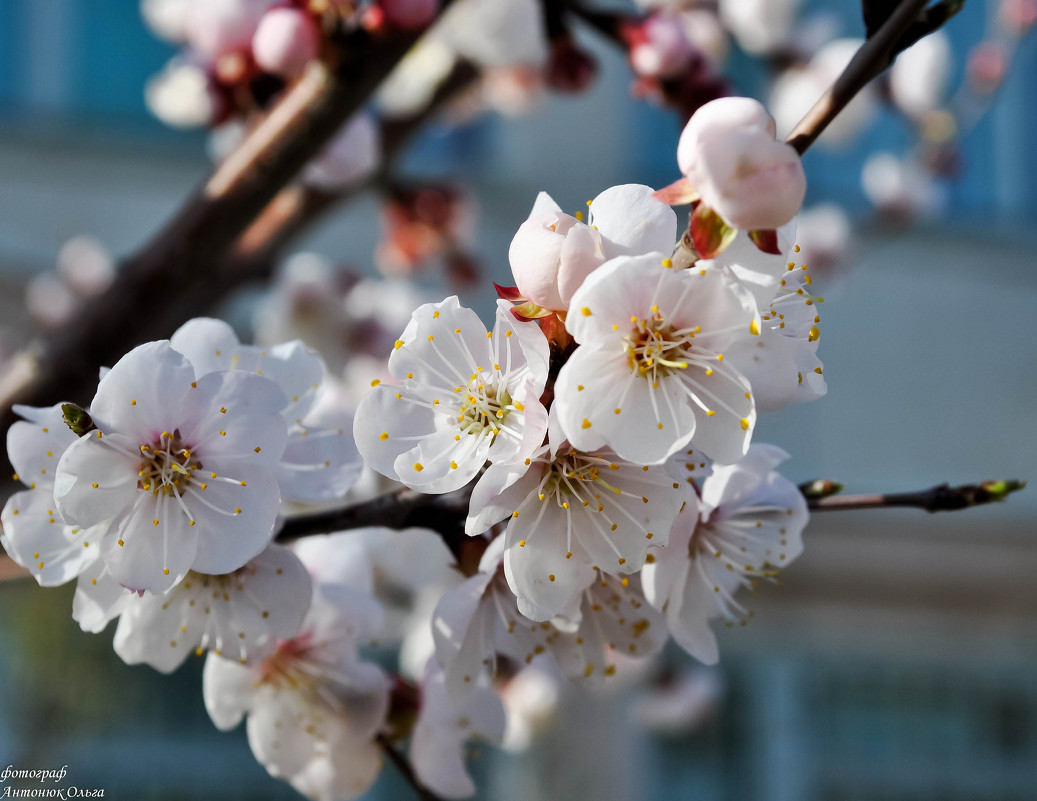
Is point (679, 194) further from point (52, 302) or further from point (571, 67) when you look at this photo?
point (52, 302)

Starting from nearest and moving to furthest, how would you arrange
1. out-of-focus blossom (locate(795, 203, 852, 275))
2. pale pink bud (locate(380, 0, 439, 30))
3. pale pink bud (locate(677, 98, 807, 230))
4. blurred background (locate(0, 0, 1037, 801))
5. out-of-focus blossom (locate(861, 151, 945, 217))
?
pale pink bud (locate(677, 98, 807, 230)) < pale pink bud (locate(380, 0, 439, 30)) < out-of-focus blossom (locate(795, 203, 852, 275)) < out-of-focus blossom (locate(861, 151, 945, 217)) < blurred background (locate(0, 0, 1037, 801))

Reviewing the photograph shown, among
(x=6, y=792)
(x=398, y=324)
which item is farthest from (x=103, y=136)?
(x=6, y=792)

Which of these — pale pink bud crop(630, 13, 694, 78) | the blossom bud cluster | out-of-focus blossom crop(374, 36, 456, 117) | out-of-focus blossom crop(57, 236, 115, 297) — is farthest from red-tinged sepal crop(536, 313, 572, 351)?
out-of-focus blossom crop(57, 236, 115, 297)

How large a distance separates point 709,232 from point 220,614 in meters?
0.33

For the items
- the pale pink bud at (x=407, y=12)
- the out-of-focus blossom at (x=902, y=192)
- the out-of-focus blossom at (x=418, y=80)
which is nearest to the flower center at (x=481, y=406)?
the pale pink bud at (x=407, y=12)

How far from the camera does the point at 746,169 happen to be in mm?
367

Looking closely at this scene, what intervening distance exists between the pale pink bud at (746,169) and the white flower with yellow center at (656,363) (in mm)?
30

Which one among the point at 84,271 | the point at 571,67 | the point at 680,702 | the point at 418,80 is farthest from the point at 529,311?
the point at 680,702

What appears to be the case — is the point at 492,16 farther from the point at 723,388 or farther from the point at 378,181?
the point at 723,388

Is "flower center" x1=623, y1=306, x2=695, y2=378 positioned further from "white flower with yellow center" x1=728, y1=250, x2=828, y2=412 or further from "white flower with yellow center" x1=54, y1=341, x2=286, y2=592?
"white flower with yellow center" x1=54, y1=341, x2=286, y2=592

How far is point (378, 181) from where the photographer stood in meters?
1.29

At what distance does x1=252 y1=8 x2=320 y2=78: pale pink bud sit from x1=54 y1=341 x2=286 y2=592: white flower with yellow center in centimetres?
41

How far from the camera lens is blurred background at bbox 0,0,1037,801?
2592 mm

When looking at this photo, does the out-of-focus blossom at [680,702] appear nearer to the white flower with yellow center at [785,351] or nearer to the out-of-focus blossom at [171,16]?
the out-of-focus blossom at [171,16]
